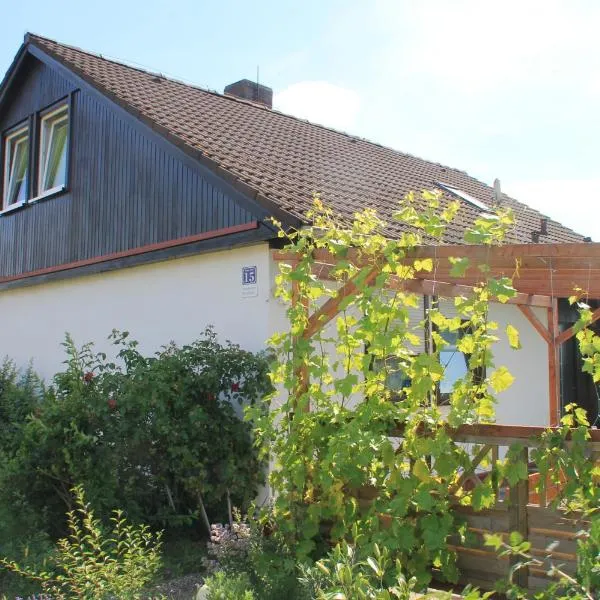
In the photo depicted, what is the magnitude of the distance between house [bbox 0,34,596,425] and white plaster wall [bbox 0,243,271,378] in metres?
0.02

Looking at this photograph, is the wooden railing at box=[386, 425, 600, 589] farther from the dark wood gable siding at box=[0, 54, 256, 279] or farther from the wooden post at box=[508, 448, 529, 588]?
the dark wood gable siding at box=[0, 54, 256, 279]

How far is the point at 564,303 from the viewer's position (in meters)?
12.0

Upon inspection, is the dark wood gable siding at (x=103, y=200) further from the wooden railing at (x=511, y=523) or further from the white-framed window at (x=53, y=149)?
the wooden railing at (x=511, y=523)

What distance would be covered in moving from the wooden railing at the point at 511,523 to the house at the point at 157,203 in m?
3.04

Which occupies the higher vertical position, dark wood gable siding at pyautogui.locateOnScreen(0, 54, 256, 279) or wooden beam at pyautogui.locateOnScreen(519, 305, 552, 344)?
dark wood gable siding at pyautogui.locateOnScreen(0, 54, 256, 279)

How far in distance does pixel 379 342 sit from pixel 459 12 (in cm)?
291

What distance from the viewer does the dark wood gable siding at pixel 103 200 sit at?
28.0ft

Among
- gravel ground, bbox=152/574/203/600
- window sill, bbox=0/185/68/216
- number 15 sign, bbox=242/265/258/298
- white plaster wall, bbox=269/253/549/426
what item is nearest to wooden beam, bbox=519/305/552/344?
white plaster wall, bbox=269/253/549/426

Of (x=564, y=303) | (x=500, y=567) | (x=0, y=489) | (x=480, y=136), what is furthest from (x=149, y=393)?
(x=564, y=303)

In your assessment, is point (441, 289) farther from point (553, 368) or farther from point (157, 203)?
point (157, 203)

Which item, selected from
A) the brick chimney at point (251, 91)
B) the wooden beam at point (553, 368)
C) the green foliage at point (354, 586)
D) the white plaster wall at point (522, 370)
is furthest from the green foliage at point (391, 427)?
the brick chimney at point (251, 91)

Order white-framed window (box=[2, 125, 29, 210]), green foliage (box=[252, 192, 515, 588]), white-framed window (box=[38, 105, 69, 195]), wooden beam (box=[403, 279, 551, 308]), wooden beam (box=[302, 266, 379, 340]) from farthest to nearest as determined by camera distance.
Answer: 1. white-framed window (box=[2, 125, 29, 210])
2. white-framed window (box=[38, 105, 69, 195])
3. wooden beam (box=[403, 279, 551, 308])
4. wooden beam (box=[302, 266, 379, 340])
5. green foliage (box=[252, 192, 515, 588])

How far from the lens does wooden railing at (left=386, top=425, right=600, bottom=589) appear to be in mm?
4219

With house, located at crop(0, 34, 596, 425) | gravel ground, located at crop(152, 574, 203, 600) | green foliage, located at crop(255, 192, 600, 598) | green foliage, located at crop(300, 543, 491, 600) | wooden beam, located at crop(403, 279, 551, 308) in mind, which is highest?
house, located at crop(0, 34, 596, 425)
